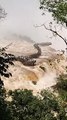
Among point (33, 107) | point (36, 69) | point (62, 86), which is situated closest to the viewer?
point (33, 107)

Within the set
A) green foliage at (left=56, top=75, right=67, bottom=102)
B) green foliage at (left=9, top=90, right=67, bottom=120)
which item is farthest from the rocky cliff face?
green foliage at (left=9, top=90, right=67, bottom=120)

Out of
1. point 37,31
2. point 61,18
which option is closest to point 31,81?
point 61,18

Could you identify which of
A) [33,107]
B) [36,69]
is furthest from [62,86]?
[33,107]

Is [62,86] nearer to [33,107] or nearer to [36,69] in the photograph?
[36,69]

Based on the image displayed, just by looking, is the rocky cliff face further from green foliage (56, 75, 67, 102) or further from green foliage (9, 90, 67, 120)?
green foliage (9, 90, 67, 120)

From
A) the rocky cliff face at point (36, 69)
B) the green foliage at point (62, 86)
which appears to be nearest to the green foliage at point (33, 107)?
the green foliage at point (62, 86)

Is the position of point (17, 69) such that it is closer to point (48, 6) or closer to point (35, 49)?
point (48, 6)
